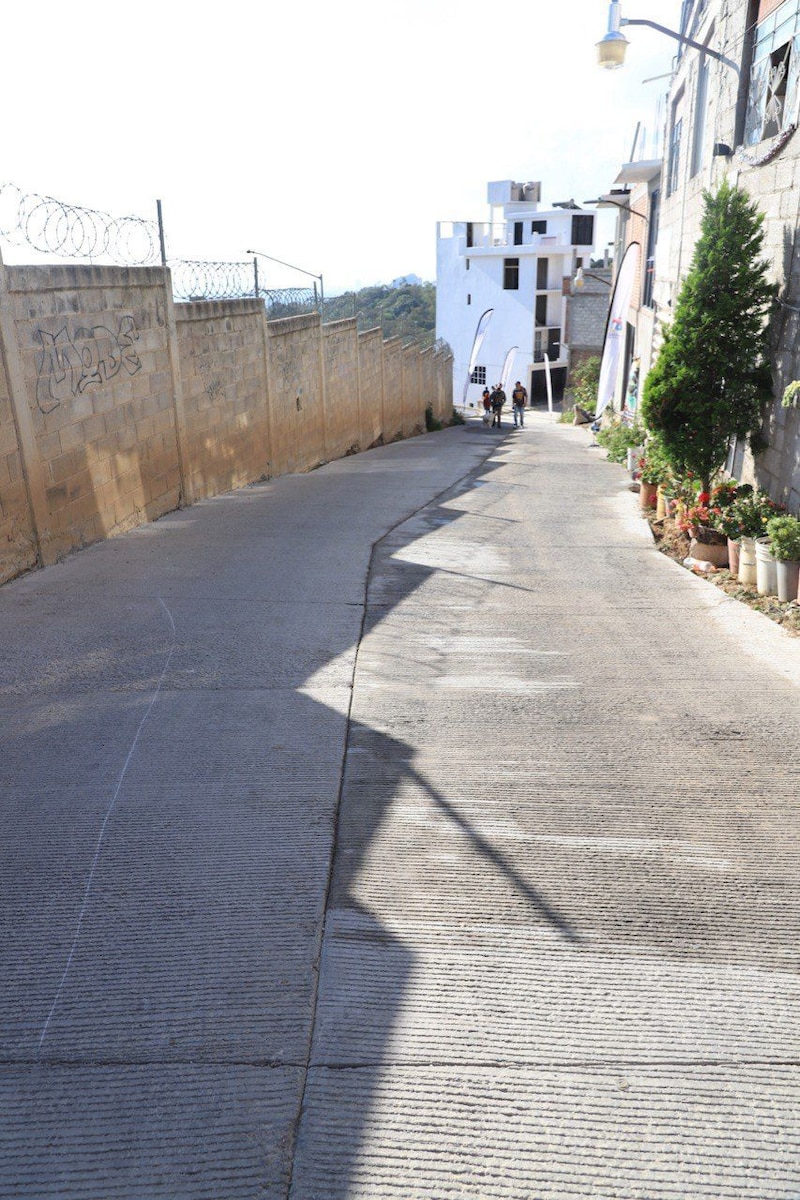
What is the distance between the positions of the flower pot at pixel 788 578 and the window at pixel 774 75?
4201mm

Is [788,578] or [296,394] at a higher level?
[296,394]

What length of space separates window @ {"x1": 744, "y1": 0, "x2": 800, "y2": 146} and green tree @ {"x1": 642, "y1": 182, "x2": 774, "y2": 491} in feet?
2.47

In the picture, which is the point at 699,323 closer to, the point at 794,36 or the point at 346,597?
the point at 794,36

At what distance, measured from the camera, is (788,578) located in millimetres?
7797

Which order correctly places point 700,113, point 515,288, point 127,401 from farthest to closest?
point 515,288
point 700,113
point 127,401

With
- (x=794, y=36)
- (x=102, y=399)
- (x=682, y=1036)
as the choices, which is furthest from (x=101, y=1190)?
(x=794, y=36)

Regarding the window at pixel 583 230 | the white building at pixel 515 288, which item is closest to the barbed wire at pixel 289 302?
the white building at pixel 515 288

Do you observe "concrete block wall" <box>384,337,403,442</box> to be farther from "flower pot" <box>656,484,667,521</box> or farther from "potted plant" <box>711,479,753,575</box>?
"potted plant" <box>711,479,753,575</box>

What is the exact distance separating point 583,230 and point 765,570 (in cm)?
5453

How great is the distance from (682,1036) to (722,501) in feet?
25.3

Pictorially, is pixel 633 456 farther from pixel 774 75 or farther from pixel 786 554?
pixel 786 554

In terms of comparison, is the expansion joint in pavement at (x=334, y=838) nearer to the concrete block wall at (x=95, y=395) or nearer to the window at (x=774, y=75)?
the concrete block wall at (x=95, y=395)

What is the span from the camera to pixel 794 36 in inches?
350

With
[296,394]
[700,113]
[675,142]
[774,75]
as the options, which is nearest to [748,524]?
[774,75]
